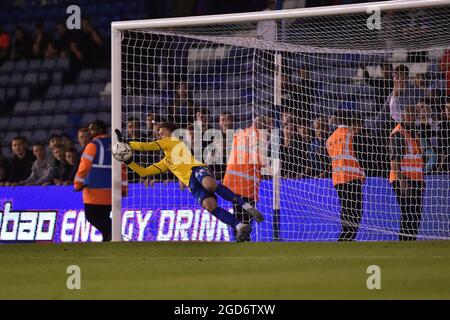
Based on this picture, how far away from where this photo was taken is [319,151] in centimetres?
1211

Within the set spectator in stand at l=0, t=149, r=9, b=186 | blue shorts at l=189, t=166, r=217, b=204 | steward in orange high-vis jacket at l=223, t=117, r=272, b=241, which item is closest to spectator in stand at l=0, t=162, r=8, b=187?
spectator in stand at l=0, t=149, r=9, b=186

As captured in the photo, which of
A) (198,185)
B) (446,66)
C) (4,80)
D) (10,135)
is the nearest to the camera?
(198,185)

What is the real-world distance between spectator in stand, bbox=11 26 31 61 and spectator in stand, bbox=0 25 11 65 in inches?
4.2

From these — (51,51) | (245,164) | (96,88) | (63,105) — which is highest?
(51,51)

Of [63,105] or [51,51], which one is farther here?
[51,51]

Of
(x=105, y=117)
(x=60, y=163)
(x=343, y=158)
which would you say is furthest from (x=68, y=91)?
(x=343, y=158)

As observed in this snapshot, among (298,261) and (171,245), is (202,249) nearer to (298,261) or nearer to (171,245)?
(171,245)

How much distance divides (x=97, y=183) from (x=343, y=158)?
2.89m

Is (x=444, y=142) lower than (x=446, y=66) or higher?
lower

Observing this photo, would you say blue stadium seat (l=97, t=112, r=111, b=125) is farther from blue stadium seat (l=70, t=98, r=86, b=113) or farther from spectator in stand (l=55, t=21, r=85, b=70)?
spectator in stand (l=55, t=21, r=85, b=70)

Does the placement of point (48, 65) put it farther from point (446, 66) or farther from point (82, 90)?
point (446, 66)

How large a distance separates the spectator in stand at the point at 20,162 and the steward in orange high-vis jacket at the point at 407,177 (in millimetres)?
5546

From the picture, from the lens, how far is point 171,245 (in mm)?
10281

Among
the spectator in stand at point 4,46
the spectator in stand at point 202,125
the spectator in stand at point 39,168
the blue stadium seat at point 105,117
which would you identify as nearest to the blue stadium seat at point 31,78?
the spectator in stand at point 4,46
